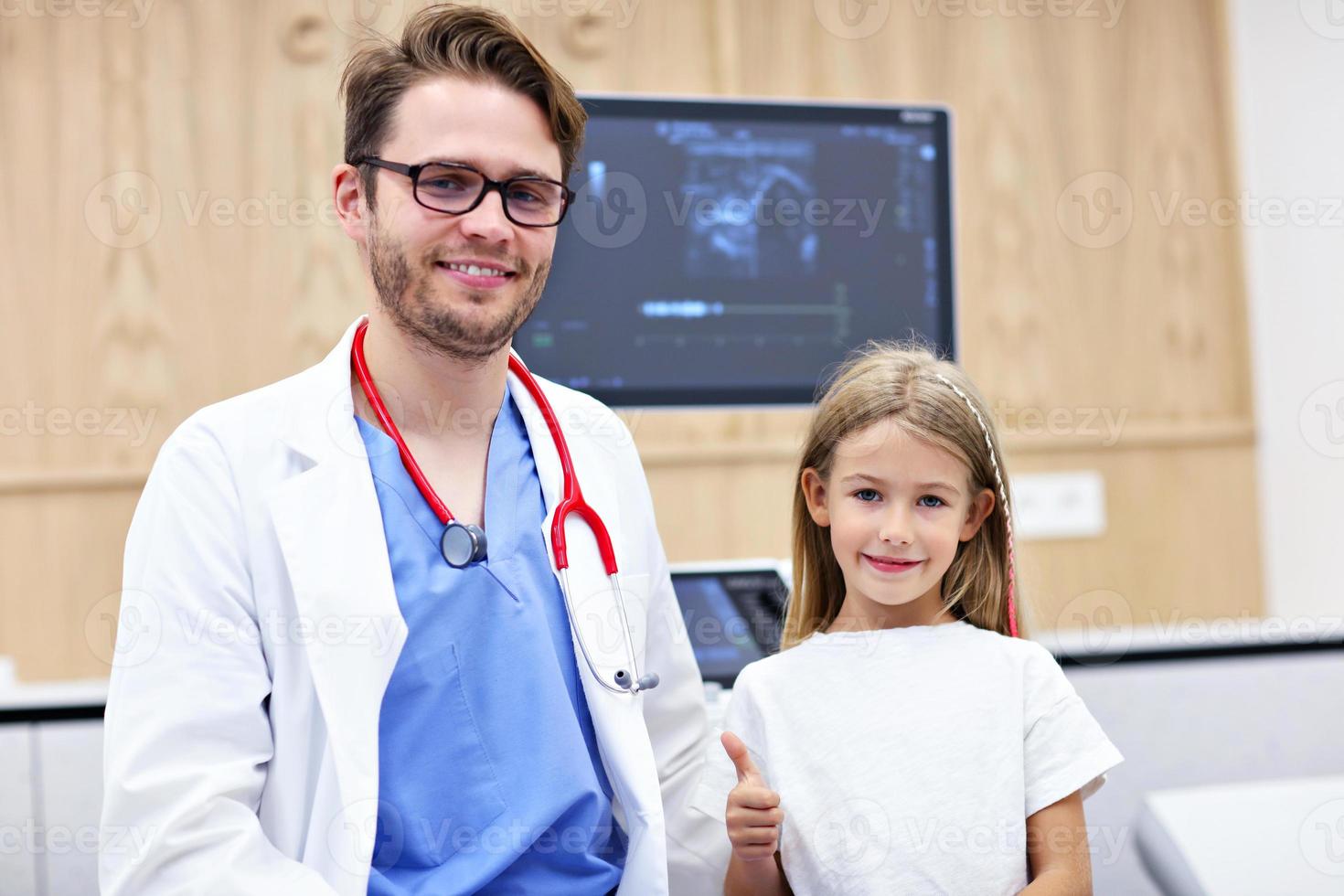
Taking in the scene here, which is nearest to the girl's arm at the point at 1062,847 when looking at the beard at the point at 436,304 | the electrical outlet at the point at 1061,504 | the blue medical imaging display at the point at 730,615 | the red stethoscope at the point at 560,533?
the red stethoscope at the point at 560,533

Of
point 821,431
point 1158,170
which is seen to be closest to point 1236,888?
point 821,431

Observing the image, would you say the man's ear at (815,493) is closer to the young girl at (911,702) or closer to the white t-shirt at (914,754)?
the young girl at (911,702)

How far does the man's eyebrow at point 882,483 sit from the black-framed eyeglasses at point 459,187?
0.45 metres

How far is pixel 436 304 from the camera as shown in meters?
1.25

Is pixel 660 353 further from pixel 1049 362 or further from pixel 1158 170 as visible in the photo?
pixel 1158 170

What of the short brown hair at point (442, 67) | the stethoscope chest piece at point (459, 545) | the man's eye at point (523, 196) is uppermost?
the short brown hair at point (442, 67)

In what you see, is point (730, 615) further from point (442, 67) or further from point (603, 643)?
point (442, 67)

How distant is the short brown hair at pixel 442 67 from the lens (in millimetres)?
1277

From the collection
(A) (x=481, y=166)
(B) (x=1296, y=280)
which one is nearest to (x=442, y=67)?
(A) (x=481, y=166)

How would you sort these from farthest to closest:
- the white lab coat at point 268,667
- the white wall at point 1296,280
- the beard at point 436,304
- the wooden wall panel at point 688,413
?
the white wall at point 1296,280 < the wooden wall panel at point 688,413 < the beard at point 436,304 < the white lab coat at point 268,667

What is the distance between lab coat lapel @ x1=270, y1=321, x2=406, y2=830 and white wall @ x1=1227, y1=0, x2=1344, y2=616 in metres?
2.41

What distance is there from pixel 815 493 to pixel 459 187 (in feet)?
1.71

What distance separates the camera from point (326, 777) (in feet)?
3.68

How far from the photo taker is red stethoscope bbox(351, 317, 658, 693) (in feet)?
4.02
